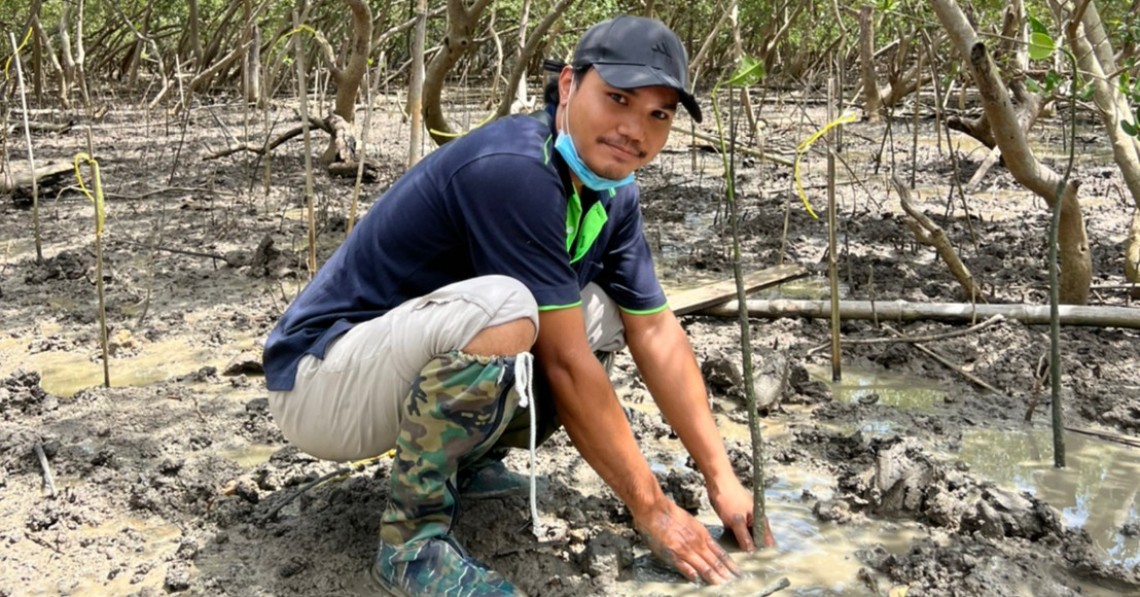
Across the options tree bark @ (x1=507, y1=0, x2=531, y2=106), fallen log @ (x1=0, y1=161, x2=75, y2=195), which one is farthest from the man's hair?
fallen log @ (x1=0, y1=161, x2=75, y2=195)

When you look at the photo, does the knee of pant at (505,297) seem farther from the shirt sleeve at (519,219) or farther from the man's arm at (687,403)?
the man's arm at (687,403)

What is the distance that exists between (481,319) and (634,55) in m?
0.57

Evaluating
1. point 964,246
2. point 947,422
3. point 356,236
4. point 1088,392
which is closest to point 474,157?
point 356,236

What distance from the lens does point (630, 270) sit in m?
2.51

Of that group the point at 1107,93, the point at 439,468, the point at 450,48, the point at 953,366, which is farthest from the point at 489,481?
the point at 450,48

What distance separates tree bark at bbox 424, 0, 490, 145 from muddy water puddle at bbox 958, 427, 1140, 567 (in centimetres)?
307

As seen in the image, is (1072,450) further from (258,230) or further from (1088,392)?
(258,230)

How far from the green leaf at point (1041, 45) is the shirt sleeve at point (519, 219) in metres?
1.44

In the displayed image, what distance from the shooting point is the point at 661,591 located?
2.31 meters

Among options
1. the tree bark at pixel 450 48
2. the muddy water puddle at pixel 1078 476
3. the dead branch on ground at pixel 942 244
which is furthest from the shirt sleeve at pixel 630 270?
the tree bark at pixel 450 48

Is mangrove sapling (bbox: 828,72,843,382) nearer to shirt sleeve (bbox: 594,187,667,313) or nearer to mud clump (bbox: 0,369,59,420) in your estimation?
shirt sleeve (bbox: 594,187,667,313)

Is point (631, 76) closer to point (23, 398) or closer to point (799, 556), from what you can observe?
point (799, 556)

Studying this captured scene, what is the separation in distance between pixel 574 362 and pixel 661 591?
1.77ft

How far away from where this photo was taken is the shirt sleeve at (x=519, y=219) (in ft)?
6.82
